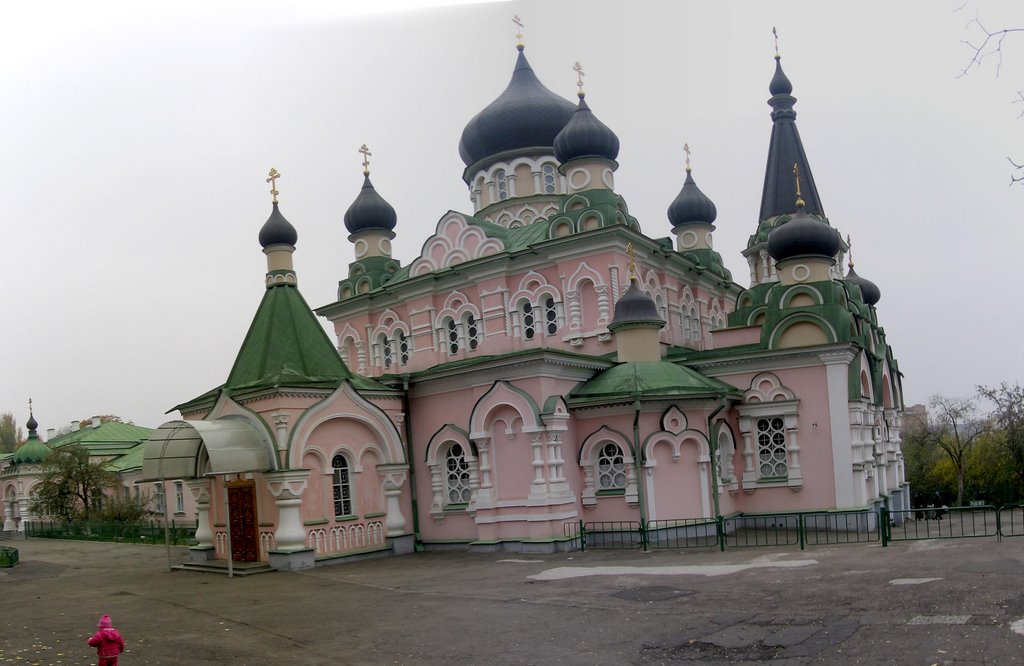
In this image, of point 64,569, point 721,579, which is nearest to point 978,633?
point 721,579

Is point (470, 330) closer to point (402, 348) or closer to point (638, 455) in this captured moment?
point (402, 348)

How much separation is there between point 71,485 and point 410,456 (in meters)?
20.1

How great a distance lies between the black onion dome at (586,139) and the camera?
20.3 m

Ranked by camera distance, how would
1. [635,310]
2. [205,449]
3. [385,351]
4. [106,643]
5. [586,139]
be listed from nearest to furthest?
[106,643]
[205,449]
[635,310]
[586,139]
[385,351]

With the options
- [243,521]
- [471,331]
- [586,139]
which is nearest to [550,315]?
[471,331]

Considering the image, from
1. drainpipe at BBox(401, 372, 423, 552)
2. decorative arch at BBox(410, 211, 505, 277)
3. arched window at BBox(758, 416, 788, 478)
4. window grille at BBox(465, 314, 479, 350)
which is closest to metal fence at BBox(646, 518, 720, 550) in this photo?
arched window at BBox(758, 416, 788, 478)

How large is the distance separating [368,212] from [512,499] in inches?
450

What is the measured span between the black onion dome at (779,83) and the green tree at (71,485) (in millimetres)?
27099

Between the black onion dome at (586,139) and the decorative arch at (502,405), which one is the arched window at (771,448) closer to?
the decorative arch at (502,405)

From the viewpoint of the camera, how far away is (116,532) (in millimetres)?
28016

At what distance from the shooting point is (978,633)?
7340mm

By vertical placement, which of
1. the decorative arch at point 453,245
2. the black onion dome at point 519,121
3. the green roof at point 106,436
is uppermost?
the black onion dome at point 519,121

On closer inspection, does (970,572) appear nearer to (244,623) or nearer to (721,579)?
(721,579)

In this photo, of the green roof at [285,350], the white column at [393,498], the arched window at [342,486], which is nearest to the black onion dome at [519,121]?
the green roof at [285,350]
